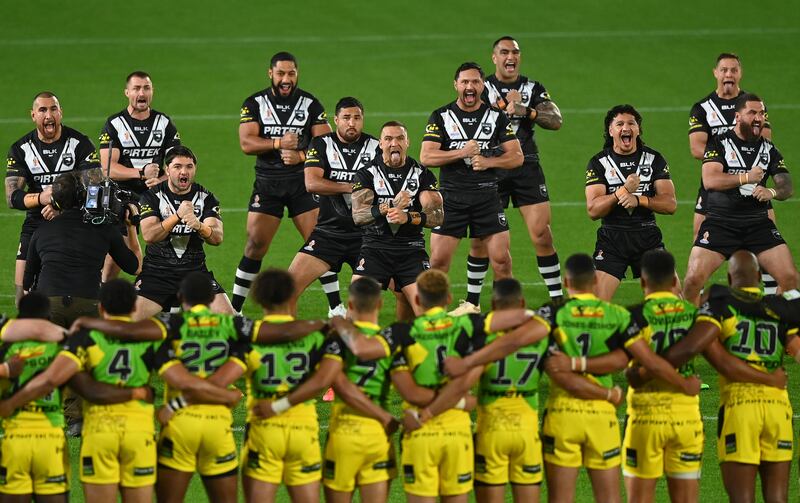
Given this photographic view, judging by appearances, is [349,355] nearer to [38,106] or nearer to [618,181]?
[618,181]

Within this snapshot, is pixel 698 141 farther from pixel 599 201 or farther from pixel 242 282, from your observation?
pixel 242 282

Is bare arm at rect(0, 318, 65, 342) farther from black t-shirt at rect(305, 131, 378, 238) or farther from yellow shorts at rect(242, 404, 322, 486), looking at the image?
black t-shirt at rect(305, 131, 378, 238)

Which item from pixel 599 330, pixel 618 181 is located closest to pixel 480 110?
pixel 618 181

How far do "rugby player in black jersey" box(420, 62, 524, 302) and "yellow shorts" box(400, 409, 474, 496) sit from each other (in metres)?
4.85

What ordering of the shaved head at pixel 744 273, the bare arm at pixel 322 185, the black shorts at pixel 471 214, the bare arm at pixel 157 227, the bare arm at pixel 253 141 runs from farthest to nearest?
1. the bare arm at pixel 253 141
2. the black shorts at pixel 471 214
3. the bare arm at pixel 322 185
4. the bare arm at pixel 157 227
5. the shaved head at pixel 744 273

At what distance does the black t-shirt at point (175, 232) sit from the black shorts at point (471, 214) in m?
2.29

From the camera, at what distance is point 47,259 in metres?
10.9

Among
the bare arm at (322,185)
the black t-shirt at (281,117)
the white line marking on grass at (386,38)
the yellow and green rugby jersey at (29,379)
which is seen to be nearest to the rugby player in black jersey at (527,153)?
the black t-shirt at (281,117)

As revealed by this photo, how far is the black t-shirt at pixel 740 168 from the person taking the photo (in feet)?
42.0

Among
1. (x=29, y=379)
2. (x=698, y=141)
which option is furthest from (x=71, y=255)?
(x=698, y=141)

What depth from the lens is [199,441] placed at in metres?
8.16

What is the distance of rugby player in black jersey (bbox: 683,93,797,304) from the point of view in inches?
500

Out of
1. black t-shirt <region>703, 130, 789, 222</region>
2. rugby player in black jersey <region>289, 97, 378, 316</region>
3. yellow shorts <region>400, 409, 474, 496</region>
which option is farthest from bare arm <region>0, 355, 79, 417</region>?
black t-shirt <region>703, 130, 789, 222</region>

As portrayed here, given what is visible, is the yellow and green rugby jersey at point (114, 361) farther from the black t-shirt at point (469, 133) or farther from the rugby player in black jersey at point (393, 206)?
the black t-shirt at point (469, 133)
